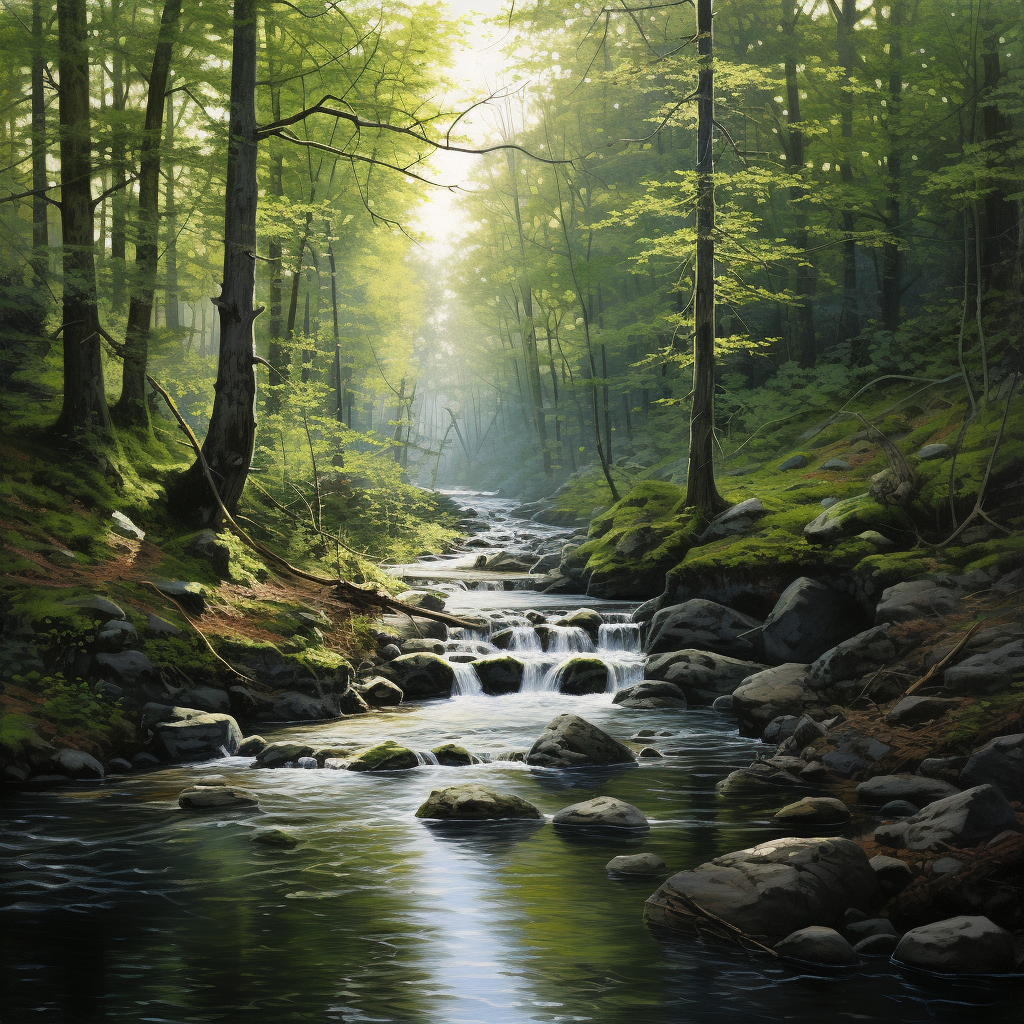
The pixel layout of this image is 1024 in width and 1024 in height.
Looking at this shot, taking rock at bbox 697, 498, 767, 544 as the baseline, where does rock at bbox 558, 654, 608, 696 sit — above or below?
below

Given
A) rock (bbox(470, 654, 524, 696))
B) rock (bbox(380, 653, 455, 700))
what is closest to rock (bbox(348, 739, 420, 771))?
rock (bbox(380, 653, 455, 700))

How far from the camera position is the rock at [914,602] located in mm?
9820

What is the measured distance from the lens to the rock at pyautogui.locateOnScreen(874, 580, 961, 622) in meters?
9.82

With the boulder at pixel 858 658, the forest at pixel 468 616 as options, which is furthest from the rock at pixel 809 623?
the boulder at pixel 858 658

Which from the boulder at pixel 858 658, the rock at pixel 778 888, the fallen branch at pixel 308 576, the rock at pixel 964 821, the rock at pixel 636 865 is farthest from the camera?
the fallen branch at pixel 308 576

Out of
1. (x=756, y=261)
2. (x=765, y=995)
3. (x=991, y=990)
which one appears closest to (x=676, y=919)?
(x=765, y=995)

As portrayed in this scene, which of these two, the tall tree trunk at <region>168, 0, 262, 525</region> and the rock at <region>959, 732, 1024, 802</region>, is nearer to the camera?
the rock at <region>959, 732, 1024, 802</region>

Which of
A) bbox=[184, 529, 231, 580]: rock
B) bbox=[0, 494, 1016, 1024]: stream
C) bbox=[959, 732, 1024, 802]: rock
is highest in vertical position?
bbox=[184, 529, 231, 580]: rock

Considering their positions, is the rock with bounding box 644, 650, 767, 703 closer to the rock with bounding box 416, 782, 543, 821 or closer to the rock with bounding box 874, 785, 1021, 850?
the rock with bounding box 416, 782, 543, 821

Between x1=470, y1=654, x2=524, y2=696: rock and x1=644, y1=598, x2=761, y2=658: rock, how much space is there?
2.05 metres

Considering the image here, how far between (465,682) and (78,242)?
775 centimetres

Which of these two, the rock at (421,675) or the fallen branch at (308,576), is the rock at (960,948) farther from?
the rock at (421,675)

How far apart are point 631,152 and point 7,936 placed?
32679 millimetres

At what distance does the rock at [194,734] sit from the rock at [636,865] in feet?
15.3
